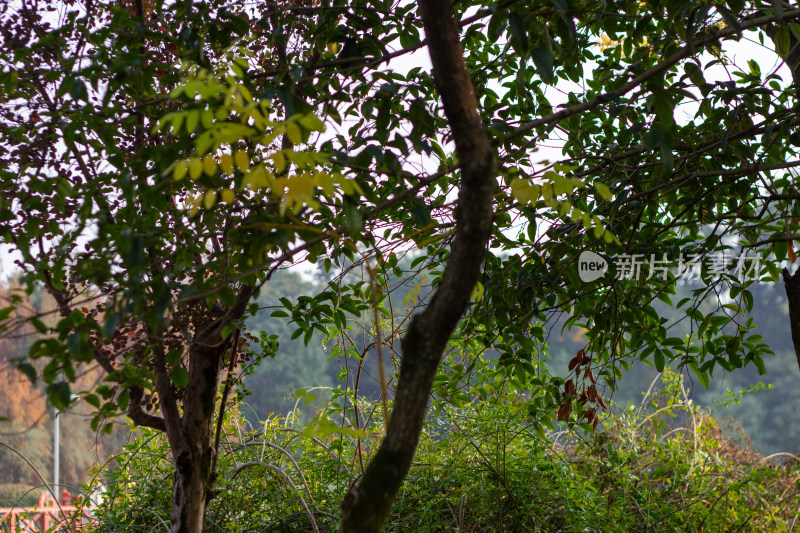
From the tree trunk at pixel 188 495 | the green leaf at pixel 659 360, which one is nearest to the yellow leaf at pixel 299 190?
the tree trunk at pixel 188 495

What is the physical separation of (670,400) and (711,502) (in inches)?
29.6

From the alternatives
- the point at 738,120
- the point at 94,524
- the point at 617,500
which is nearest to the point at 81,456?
the point at 94,524

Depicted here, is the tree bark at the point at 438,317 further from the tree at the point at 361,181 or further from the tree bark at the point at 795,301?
the tree bark at the point at 795,301

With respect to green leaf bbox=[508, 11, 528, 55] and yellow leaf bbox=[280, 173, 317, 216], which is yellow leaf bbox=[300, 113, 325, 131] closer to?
yellow leaf bbox=[280, 173, 317, 216]

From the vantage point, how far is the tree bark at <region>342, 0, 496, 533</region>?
3.37ft

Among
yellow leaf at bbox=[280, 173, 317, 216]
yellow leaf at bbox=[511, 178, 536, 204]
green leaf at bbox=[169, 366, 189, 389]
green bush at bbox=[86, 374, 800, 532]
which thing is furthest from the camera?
green bush at bbox=[86, 374, 800, 532]

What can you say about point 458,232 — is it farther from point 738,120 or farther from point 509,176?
point 738,120

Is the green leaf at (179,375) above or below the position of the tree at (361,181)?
below

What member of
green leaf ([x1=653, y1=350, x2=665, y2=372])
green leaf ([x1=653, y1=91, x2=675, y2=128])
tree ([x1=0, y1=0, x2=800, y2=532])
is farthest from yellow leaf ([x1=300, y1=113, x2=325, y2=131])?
green leaf ([x1=653, y1=350, x2=665, y2=372])
